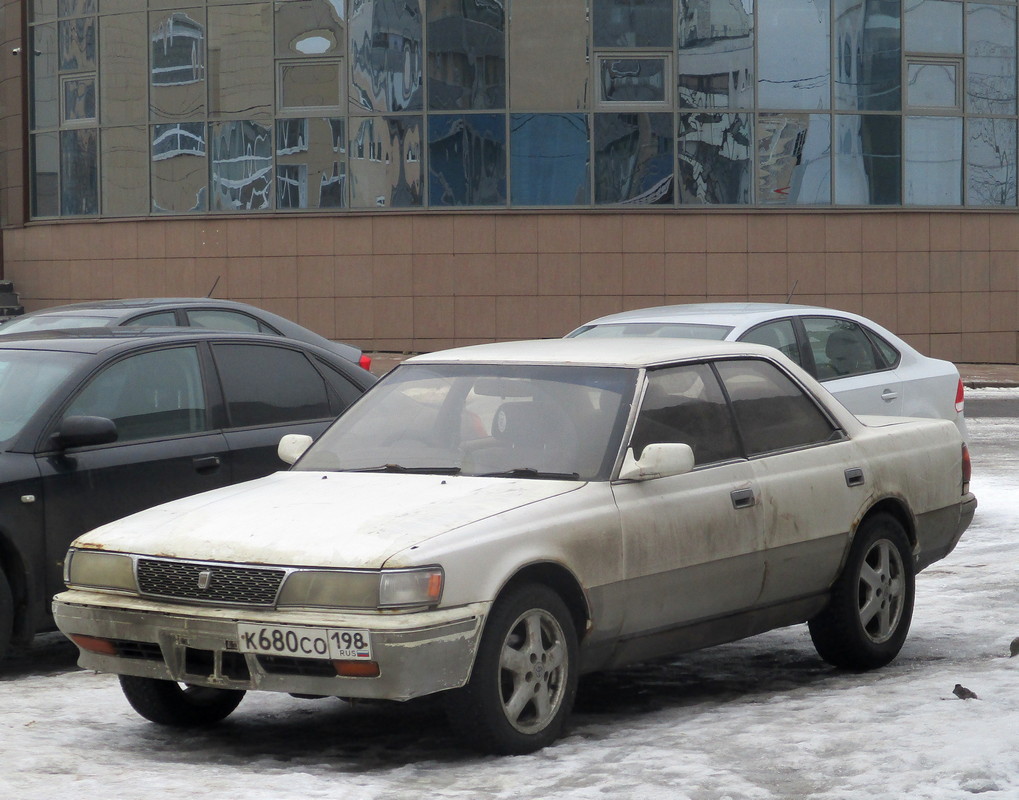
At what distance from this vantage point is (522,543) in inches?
217

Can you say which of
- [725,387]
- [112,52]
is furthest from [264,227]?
[725,387]

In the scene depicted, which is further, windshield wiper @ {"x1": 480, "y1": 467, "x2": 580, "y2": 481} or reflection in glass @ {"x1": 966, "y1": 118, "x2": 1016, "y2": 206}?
reflection in glass @ {"x1": 966, "y1": 118, "x2": 1016, "y2": 206}

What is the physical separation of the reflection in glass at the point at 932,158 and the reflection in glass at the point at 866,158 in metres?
0.26

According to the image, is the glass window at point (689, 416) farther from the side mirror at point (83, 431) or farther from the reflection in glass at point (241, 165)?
the reflection in glass at point (241, 165)

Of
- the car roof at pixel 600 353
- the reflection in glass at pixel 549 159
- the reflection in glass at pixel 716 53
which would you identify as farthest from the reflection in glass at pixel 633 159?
the car roof at pixel 600 353

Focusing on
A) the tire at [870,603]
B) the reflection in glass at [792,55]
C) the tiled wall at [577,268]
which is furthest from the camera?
the tiled wall at [577,268]

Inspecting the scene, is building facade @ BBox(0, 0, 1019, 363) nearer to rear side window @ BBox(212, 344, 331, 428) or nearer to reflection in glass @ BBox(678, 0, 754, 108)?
reflection in glass @ BBox(678, 0, 754, 108)

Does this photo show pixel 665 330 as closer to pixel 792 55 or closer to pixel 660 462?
pixel 660 462

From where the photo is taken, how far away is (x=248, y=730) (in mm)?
6078

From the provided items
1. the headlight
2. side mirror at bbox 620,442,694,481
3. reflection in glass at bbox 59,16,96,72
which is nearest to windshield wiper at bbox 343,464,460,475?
side mirror at bbox 620,442,694,481

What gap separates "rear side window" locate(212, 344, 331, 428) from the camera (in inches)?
327

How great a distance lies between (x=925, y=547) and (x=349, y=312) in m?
19.6

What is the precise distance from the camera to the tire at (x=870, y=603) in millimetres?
6938

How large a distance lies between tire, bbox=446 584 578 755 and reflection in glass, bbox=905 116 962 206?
72.4 ft
